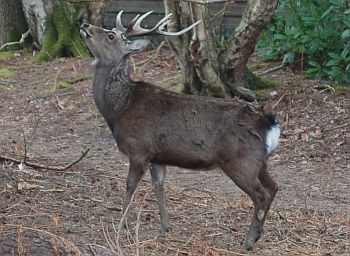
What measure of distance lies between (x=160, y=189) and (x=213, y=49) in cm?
448

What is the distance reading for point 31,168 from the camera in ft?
27.2

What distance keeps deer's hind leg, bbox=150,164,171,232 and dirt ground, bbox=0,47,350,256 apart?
95 millimetres

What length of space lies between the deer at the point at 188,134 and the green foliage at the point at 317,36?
4969mm

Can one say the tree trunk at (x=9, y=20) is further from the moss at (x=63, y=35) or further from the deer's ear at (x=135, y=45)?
the deer's ear at (x=135, y=45)

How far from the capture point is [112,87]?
7145 mm

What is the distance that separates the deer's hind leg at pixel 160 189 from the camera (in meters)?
7.01

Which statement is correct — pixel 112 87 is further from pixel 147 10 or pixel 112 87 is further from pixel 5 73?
pixel 147 10

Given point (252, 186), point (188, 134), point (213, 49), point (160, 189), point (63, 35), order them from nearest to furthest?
point (252, 186) < point (188, 134) < point (160, 189) < point (213, 49) < point (63, 35)

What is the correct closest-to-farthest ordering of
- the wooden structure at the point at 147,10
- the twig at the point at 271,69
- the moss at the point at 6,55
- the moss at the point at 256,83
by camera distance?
the moss at the point at 256,83 < the twig at the point at 271,69 < the moss at the point at 6,55 < the wooden structure at the point at 147,10

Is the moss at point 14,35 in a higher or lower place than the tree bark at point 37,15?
lower

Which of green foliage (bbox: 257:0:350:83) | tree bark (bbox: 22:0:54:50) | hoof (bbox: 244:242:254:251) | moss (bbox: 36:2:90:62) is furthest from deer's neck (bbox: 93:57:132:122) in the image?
tree bark (bbox: 22:0:54:50)

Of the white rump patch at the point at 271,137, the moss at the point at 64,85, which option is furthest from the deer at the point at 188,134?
the moss at the point at 64,85

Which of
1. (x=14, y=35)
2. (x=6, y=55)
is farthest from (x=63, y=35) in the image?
(x=14, y=35)

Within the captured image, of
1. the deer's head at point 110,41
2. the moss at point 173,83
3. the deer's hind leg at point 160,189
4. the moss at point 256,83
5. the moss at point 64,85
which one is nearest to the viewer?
the deer's hind leg at point 160,189
